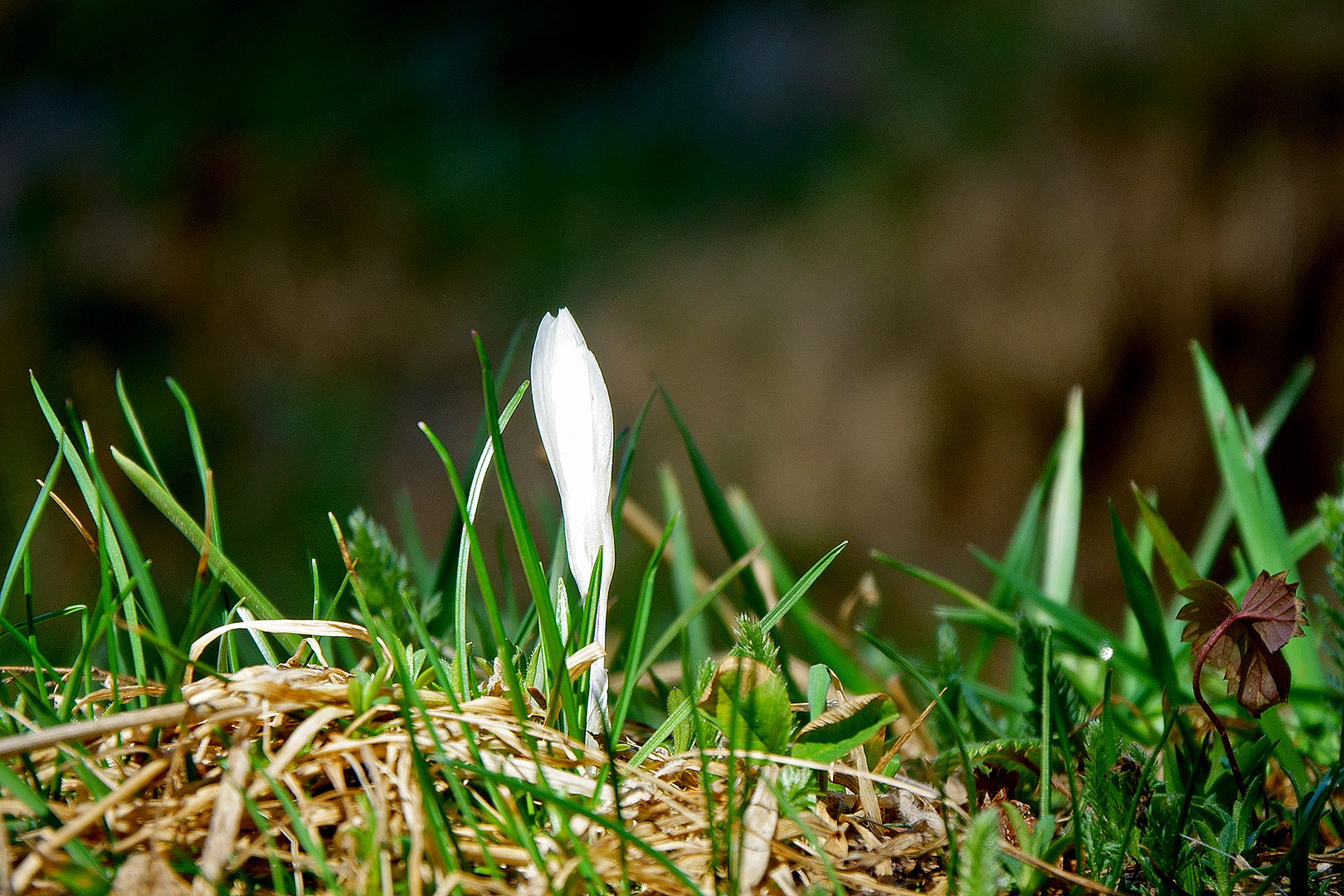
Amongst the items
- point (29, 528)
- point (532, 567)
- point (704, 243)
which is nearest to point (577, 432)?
point (532, 567)

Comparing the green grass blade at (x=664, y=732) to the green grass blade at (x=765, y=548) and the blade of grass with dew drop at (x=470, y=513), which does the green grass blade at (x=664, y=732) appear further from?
the green grass blade at (x=765, y=548)

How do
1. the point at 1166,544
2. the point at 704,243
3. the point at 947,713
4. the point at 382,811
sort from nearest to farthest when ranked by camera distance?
1. the point at 382,811
2. the point at 947,713
3. the point at 1166,544
4. the point at 704,243

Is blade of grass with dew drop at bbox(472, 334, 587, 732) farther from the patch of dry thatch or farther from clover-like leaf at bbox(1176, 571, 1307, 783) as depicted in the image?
clover-like leaf at bbox(1176, 571, 1307, 783)

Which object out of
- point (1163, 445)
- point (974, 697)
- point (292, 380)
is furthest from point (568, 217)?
point (974, 697)

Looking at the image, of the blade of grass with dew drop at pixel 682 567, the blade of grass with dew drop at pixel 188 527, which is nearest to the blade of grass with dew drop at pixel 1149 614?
the blade of grass with dew drop at pixel 682 567

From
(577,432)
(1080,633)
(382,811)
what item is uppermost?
(577,432)

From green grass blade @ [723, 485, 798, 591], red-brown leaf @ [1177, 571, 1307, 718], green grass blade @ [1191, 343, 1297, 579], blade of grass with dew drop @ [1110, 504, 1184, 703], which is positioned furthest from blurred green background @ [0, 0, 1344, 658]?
red-brown leaf @ [1177, 571, 1307, 718]

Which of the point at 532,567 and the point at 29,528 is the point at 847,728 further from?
the point at 29,528
